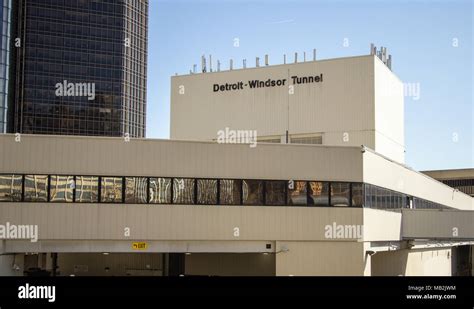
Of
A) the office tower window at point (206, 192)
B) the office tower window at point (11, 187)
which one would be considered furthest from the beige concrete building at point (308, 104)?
the office tower window at point (11, 187)

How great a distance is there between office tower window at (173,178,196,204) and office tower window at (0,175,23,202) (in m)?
7.03

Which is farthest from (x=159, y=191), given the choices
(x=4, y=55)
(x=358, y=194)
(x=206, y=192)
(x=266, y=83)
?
(x=4, y=55)

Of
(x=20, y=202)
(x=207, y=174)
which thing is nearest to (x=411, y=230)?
(x=207, y=174)

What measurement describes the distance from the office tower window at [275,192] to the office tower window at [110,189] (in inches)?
279

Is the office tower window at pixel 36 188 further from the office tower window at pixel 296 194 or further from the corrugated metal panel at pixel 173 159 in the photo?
the office tower window at pixel 296 194

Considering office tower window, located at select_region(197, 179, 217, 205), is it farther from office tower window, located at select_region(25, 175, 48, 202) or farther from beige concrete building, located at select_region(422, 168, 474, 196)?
beige concrete building, located at select_region(422, 168, 474, 196)

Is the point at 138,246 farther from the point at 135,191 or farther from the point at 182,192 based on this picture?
the point at 182,192

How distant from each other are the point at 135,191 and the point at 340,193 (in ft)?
33.0

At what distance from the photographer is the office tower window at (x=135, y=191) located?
3231 cm

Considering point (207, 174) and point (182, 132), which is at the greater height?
point (182, 132)

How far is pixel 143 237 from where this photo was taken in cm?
3241

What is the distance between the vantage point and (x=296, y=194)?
33812 millimetres
